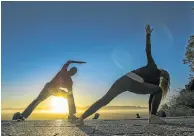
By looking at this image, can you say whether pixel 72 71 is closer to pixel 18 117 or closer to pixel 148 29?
pixel 18 117

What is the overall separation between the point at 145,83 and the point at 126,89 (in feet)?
1.46

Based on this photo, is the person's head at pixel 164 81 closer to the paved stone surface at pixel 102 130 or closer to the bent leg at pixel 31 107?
the paved stone surface at pixel 102 130

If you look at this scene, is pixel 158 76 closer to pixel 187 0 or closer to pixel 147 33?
pixel 147 33

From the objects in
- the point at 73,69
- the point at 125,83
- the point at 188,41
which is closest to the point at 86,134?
the point at 125,83

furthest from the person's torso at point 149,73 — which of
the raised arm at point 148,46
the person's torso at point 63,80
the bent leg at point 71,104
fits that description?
the bent leg at point 71,104

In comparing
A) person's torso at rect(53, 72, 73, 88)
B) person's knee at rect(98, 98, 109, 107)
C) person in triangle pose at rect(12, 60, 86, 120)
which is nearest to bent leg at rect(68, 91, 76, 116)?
person in triangle pose at rect(12, 60, 86, 120)

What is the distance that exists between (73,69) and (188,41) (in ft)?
35.2

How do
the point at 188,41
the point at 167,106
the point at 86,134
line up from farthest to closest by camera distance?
the point at 167,106 → the point at 188,41 → the point at 86,134

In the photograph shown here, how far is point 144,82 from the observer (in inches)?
331

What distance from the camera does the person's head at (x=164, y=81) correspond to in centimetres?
855

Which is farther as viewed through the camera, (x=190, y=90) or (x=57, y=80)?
(x=190, y=90)

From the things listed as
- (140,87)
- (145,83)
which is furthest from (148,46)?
(140,87)

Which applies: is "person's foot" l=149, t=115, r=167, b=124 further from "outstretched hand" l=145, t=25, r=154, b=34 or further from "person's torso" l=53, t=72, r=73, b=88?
"person's torso" l=53, t=72, r=73, b=88

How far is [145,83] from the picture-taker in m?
8.39
